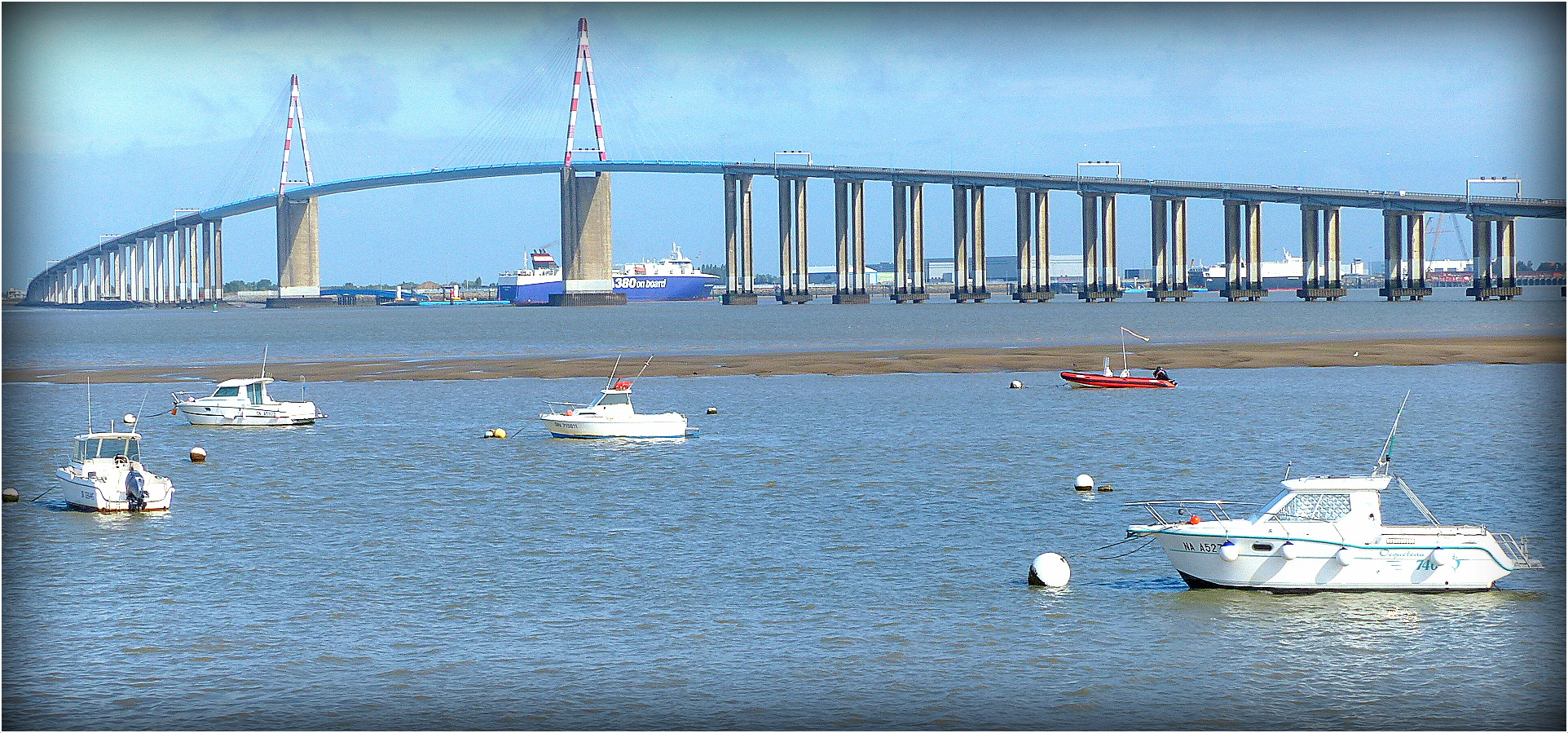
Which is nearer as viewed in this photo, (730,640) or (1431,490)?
(730,640)

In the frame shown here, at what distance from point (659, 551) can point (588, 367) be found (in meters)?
53.2

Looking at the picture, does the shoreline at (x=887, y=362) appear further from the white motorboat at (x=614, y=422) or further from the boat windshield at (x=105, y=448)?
the boat windshield at (x=105, y=448)

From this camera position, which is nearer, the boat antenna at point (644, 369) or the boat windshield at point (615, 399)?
the boat windshield at point (615, 399)

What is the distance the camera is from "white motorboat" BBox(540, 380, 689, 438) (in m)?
47.0

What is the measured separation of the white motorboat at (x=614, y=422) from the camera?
4700cm

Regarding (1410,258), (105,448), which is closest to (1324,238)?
(1410,258)

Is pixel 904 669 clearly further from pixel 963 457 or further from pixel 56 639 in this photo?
pixel 963 457

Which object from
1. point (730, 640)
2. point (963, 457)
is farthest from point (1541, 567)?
point (963, 457)

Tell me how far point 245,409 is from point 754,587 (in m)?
33.3

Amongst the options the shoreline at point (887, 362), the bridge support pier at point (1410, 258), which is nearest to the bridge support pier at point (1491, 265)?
the bridge support pier at point (1410, 258)

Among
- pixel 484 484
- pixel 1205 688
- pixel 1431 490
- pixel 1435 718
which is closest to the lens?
pixel 1435 718

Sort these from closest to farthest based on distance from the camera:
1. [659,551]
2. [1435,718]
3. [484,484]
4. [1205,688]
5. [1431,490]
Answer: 1. [1435,718]
2. [1205,688]
3. [659,551]
4. [1431,490]
5. [484,484]

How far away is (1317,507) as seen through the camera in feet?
74.3

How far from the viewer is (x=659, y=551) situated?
93.0ft
